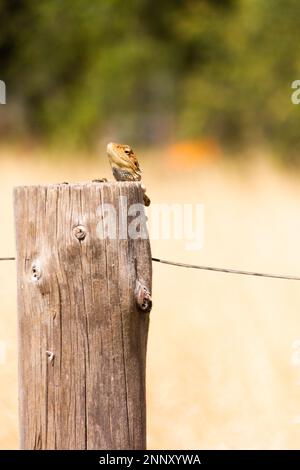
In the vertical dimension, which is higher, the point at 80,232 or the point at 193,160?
the point at 193,160

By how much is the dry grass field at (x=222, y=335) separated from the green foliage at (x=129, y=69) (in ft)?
48.3

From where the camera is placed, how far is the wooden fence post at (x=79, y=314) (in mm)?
2924

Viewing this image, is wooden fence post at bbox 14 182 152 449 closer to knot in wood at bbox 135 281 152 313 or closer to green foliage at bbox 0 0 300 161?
knot in wood at bbox 135 281 152 313

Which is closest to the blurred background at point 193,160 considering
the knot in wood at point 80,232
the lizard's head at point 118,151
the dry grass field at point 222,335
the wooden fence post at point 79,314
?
the dry grass field at point 222,335

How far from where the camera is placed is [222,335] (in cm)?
638

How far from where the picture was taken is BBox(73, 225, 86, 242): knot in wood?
115 inches

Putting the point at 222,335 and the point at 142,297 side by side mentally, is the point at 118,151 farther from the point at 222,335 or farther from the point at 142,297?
the point at 222,335

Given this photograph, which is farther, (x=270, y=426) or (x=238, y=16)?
(x=238, y=16)

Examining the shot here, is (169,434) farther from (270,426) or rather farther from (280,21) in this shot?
(280,21)

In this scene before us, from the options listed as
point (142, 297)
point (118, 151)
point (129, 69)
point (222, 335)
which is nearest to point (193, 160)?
point (222, 335)

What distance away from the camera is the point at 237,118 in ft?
79.2

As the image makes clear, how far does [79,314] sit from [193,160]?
36.0 ft
